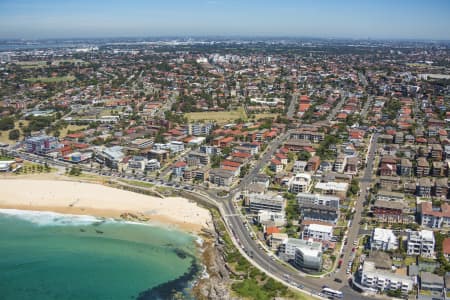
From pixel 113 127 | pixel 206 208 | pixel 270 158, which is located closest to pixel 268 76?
pixel 113 127

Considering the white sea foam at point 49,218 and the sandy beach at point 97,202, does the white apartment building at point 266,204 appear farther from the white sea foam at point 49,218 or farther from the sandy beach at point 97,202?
the white sea foam at point 49,218

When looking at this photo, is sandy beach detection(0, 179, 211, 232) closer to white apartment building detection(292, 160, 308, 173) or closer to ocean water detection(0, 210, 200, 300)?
ocean water detection(0, 210, 200, 300)

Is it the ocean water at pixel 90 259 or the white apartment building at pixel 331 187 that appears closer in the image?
the ocean water at pixel 90 259

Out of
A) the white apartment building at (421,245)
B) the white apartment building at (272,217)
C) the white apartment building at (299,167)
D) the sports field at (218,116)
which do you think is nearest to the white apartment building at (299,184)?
the white apartment building at (299,167)

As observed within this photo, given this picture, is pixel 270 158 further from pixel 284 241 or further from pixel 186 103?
pixel 186 103

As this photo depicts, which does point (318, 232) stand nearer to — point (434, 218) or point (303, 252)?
point (303, 252)

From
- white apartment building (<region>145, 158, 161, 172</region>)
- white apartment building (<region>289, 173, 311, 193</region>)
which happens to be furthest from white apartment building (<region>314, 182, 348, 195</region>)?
white apartment building (<region>145, 158, 161, 172</region>)
